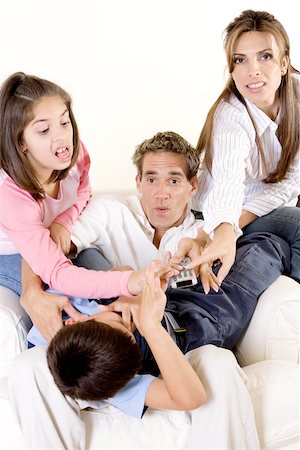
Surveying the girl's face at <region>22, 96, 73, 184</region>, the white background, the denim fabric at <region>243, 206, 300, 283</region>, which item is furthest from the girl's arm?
the white background

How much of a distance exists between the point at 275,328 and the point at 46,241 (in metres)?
0.59

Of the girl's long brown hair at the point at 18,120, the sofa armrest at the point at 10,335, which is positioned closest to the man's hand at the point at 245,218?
the girl's long brown hair at the point at 18,120

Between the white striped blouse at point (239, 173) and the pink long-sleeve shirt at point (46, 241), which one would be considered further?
the white striped blouse at point (239, 173)

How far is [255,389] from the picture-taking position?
4.97 feet

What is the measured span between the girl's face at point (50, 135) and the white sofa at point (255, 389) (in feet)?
1.15

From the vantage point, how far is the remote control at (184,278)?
1.66 metres

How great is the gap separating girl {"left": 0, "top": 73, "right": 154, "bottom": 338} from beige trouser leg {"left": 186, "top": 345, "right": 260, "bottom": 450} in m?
0.25

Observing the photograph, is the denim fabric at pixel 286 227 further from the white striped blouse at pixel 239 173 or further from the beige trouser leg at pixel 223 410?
the beige trouser leg at pixel 223 410

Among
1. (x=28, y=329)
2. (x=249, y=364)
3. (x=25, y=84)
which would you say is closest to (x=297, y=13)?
(x=25, y=84)

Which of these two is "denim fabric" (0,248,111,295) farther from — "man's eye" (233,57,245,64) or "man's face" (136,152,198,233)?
"man's eye" (233,57,245,64)

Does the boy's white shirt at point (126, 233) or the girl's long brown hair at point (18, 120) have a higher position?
the girl's long brown hair at point (18, 120)

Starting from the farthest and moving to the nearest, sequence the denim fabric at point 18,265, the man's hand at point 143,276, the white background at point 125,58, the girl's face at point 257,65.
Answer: the white background at point 125,58 < the girl's face at point 257,65 < the denim fabric at point 18,265 < the man's hand at point 143,276

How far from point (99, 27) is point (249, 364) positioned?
134 cm

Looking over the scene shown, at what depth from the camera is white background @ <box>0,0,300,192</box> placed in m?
2.37
